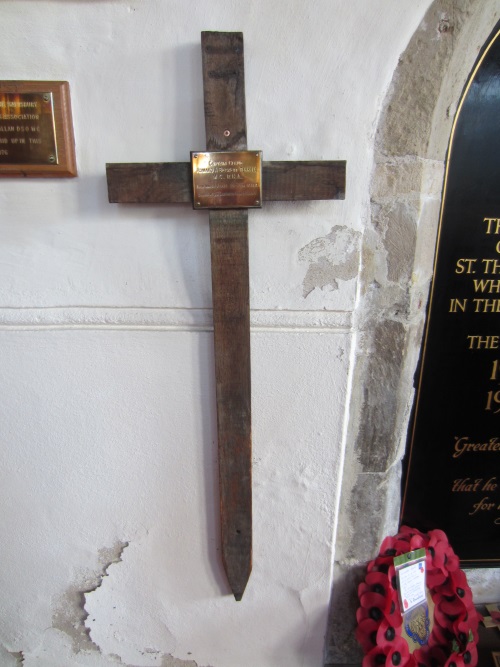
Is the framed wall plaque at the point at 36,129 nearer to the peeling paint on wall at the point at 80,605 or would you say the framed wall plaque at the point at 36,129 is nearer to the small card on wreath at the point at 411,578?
the peeling paint on wall at the point at 80,605

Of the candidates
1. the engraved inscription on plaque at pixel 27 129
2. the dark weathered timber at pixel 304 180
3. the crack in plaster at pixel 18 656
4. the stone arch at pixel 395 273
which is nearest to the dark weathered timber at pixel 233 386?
the dark weathered timber at pixel 304 180

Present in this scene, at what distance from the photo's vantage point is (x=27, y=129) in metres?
1.03

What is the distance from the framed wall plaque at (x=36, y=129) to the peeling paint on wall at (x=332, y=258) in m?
0.70

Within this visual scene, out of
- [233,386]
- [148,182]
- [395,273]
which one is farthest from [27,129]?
[395,273]

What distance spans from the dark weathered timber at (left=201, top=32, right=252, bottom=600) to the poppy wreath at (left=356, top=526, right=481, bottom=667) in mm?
418

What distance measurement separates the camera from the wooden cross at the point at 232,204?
987mm

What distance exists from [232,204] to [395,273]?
0.51 metres

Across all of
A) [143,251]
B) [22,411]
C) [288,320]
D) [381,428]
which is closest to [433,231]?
[288,320]

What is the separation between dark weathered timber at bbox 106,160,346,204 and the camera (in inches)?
40.4

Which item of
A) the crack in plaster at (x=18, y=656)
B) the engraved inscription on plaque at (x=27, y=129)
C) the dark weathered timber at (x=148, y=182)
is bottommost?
the crack in plaster at (x=18, y=656)

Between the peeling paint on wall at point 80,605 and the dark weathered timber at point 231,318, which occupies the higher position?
the dark weathered timber at point 231,318

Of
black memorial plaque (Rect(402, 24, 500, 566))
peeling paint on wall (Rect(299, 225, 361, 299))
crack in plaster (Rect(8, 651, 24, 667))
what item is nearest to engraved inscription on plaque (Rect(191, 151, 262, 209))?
peeling paint on wall (Rect(299, 225, 361, 299))

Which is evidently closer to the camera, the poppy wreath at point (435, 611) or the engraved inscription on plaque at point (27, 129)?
the engraved inscription on plaque at point (27, 129)

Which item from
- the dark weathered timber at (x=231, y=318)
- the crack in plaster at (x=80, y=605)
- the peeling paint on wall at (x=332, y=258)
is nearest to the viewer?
the dark weathered timber at (x=231, y=318)
